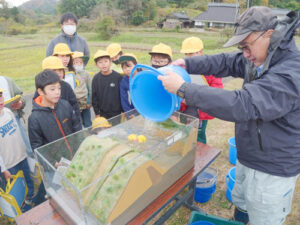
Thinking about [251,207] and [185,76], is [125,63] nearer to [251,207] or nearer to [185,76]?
[185,76]

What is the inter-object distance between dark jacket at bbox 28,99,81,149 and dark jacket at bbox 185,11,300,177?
175 centimetres

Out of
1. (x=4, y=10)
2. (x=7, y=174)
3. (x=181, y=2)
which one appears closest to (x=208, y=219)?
(x=7, y=174)

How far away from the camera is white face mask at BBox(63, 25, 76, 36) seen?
412 centimetres

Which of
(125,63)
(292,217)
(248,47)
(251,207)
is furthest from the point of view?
(125,63)

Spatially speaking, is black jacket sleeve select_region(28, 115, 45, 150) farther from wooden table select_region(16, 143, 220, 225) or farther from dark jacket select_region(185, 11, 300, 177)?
dark jacket select_region(185, 11, 300, 177)

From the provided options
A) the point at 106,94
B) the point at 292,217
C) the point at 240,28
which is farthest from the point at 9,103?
the point at 292,217

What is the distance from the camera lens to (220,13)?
4181cm

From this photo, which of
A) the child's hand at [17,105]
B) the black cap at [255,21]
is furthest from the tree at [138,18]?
the black cap at [255,21]

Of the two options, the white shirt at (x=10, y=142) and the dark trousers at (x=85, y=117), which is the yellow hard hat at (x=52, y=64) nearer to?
the white shirt at (x=10, y=142)

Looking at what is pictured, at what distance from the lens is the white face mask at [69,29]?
4.12 meters

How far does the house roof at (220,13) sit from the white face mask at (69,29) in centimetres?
4145

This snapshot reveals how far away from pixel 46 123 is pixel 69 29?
2.52 metres

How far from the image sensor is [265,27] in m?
1.39

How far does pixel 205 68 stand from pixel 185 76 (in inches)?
14.8
